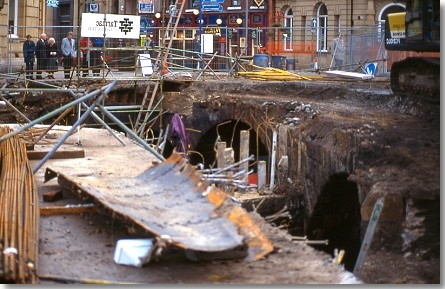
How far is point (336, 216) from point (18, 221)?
10.1 metres

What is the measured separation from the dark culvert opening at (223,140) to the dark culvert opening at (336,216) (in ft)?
21.4

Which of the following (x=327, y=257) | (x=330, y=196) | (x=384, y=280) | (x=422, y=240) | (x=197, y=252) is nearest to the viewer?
(x=197, y=252)

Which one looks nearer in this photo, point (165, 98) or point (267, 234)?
point (267, 234)

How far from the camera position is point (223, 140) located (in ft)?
89.6

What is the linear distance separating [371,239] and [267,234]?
4.31 meters

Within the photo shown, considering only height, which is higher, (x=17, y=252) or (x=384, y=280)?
(x=17, y=252)

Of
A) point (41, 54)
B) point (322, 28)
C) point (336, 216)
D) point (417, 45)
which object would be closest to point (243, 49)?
point (322, 28)

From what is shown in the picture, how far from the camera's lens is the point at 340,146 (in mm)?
16312

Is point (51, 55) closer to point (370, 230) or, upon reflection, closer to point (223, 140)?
point (223, 140)

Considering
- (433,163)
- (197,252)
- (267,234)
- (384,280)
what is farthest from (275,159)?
(197,252)

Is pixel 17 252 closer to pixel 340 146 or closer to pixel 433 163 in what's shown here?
pixel 433 163

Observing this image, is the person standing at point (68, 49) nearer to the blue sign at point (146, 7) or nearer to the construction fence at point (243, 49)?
the construction fence at point (243, 49)

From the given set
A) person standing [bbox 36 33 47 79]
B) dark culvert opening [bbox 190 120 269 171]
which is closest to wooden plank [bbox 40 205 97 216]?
dark culvert opening [bbox 190 120 269 171]

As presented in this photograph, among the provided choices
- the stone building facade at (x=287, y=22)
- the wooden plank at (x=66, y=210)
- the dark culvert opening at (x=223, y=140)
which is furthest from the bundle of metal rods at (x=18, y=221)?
the stone building facade at (x=287, y=22)
